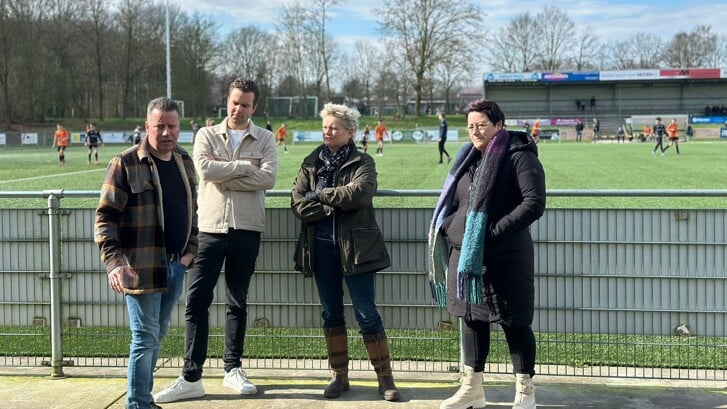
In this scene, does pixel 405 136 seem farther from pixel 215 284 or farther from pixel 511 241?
pixel 511 241

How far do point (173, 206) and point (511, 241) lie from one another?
1.94 metres

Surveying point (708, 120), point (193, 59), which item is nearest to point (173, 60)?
point (193, 59)

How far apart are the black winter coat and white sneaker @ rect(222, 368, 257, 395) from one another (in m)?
1.56

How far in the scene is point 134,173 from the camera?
12.6ft

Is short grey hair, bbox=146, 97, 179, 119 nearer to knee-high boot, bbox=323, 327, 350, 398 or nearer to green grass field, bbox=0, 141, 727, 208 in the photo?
knee-high boot, bbox=323, 327, 350, 398

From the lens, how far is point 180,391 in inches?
185

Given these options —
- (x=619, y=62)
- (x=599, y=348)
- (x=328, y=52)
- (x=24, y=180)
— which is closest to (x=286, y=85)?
(x=328, y=52)

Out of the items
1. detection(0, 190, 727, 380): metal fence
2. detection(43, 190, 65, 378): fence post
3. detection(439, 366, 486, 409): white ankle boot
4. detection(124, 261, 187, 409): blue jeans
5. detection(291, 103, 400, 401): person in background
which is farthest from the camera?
detection(43, 190, 65, 378): fence post

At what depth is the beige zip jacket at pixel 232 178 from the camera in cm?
463

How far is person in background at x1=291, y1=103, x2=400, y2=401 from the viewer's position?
4539mm

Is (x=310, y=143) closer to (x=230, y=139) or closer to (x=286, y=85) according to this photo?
(x=286, y=85)

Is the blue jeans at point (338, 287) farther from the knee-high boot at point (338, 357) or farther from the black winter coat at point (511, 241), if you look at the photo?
the black winter coat at point (511, 241)

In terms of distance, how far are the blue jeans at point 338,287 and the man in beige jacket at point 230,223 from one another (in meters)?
0.48

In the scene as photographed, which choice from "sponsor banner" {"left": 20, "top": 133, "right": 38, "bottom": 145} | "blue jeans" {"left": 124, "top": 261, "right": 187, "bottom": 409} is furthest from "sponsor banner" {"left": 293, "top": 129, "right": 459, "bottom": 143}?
"blue jeans" {"left": 124, "top": 261, "right": 187, "bottom": 409}
